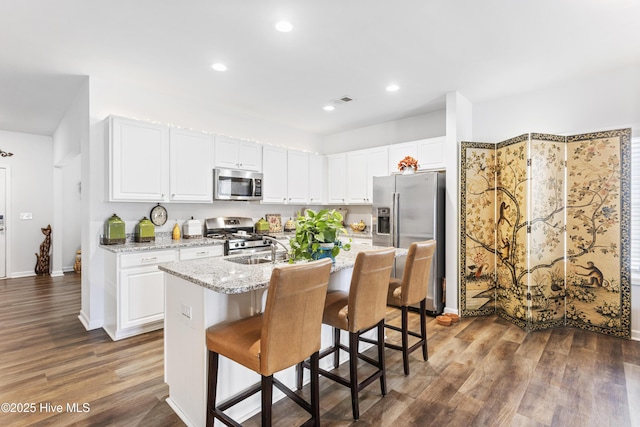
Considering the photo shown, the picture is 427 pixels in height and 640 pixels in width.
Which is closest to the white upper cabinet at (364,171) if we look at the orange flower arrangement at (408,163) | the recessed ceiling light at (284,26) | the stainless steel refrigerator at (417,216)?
the orange flower arrangement at (408,163)

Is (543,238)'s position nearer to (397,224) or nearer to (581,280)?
→ (581,280)

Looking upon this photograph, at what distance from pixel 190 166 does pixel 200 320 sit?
267cm

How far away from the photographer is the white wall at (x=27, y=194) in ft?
19.7

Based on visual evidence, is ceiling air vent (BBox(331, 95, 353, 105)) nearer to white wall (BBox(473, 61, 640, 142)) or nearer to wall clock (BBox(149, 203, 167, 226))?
white wall (BBox(473, 61, 640, 142))

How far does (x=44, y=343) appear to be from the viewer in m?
3.14

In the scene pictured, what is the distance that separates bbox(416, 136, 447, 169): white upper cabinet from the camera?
431cm

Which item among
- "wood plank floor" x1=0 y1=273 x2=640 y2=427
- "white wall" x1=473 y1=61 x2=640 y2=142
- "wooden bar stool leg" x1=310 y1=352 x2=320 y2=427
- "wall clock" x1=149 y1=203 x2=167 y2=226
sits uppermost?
"white wall" x1=473 y1=61 x2=640 y2=142

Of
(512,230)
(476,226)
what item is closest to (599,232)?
(512,230)

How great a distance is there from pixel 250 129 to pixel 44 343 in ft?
11.6

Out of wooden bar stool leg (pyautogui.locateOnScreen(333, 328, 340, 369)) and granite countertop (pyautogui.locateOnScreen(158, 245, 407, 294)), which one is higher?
granite countertop (pyautogui.locateOnScreen(158, 245, 407, 294))

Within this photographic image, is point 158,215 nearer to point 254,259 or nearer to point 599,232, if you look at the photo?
point 254,259

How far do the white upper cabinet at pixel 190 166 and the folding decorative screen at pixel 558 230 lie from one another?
3213mm

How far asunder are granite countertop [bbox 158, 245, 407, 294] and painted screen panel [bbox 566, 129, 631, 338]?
2.79m

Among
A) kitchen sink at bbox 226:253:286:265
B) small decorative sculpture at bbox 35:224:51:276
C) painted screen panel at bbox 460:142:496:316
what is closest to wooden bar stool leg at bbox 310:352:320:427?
kitchen sink at bbox 226:253:286:265
